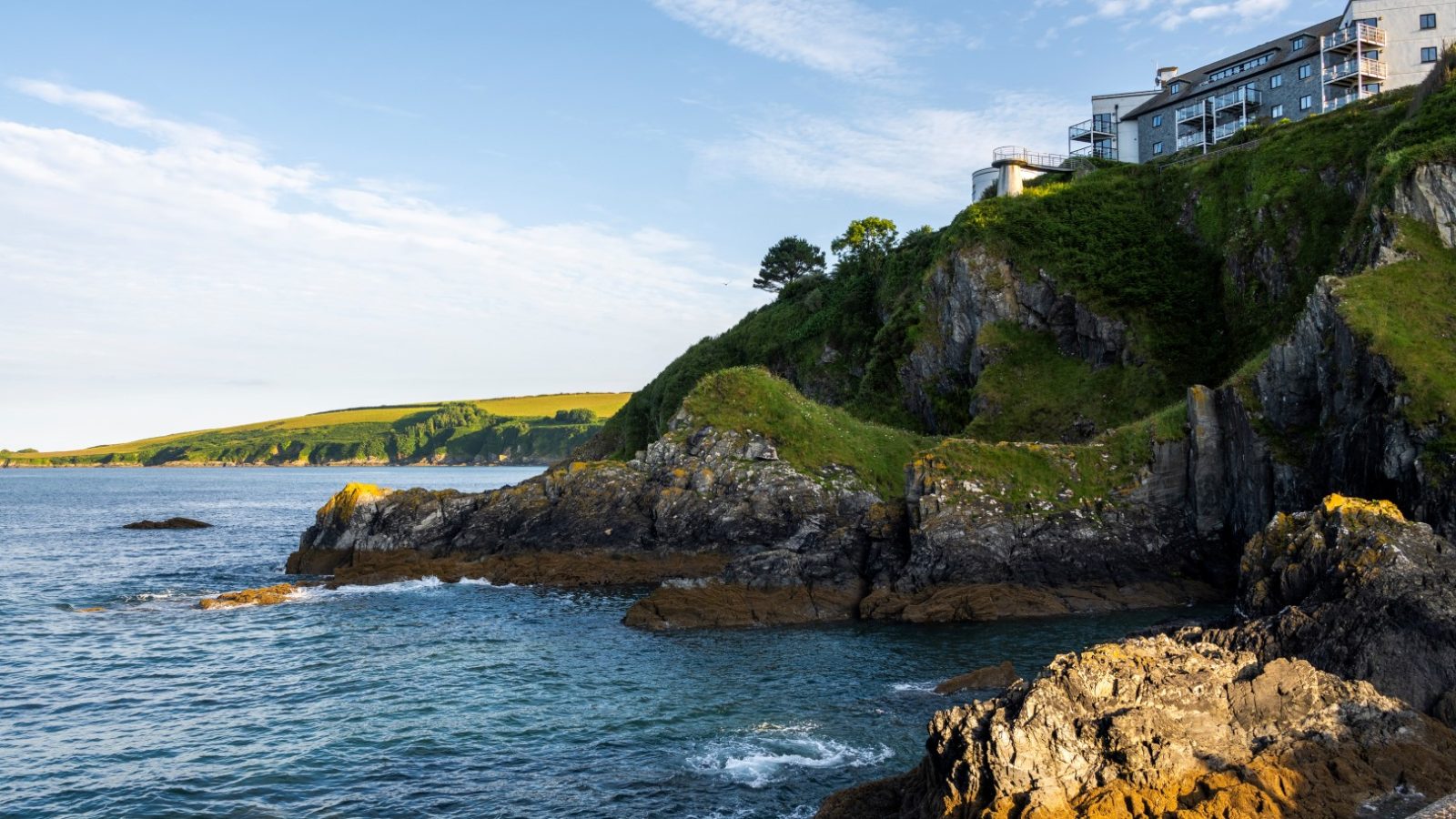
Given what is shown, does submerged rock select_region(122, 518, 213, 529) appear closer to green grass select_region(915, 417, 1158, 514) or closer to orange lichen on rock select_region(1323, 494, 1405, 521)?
green grass select_region(915, 417, 1158, 514)

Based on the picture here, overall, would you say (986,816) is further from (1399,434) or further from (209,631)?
(209,631)

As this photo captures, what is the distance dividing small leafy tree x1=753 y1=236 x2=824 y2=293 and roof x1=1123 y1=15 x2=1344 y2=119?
36.3 metres

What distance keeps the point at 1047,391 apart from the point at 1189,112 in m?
35.3

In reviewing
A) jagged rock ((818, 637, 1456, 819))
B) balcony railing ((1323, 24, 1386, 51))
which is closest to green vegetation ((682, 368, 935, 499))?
jagged rock ((818, 637, 1456, 819))

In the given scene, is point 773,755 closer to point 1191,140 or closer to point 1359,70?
point 1359,70

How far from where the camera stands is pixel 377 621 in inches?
1592

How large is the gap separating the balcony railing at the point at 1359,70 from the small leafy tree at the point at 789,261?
51.9 m

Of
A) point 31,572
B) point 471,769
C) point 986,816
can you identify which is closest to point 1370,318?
point 986,816

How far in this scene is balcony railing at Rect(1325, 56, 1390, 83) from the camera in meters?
72.9

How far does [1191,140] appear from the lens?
83375 mm

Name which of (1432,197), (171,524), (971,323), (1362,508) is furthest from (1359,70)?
(171,524)

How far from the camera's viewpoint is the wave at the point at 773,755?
21.8 metres

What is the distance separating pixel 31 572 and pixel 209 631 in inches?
1022

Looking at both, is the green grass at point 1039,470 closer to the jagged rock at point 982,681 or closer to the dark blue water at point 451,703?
the dark blue water at point 451,703
